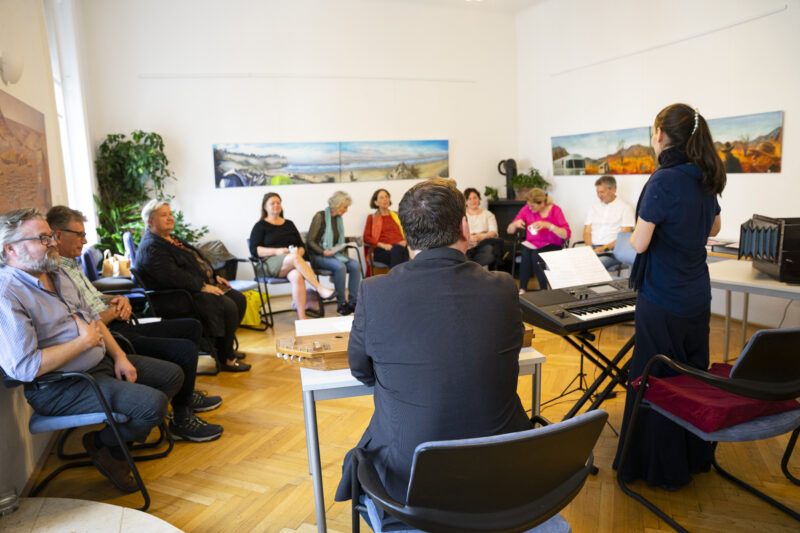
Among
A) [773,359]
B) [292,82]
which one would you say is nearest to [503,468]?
[773,359]

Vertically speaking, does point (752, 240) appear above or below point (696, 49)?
below

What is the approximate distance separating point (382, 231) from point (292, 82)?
2.21 m

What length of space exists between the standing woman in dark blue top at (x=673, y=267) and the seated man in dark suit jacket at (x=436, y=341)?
124 cm

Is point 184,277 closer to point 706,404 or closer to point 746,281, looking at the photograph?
point 706,404

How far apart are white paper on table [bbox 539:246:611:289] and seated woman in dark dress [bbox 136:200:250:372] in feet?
8.60

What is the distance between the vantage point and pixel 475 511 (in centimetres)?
143

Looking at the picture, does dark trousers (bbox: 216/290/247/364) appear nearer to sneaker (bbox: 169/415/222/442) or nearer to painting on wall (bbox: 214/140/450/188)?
sneaker (bbox: 169/415/222/442)

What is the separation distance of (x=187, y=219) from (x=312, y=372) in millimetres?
5228

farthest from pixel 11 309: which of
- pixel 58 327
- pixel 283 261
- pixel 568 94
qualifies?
pixel 568 94

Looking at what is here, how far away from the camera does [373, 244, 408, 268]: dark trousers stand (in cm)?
666

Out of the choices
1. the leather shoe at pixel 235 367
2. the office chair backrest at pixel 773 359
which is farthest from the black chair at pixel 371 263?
the office chair backrest at pixel 773 359

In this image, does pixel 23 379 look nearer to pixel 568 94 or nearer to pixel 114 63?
pixel 114 63

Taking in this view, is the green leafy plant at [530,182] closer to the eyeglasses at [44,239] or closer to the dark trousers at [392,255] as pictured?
the dark trousers at [392,255]

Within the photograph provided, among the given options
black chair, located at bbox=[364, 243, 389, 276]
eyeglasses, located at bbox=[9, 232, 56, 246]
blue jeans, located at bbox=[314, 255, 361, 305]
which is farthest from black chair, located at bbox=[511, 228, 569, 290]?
eyeglasses, located at bbox=[9, 232, 56, 246]
